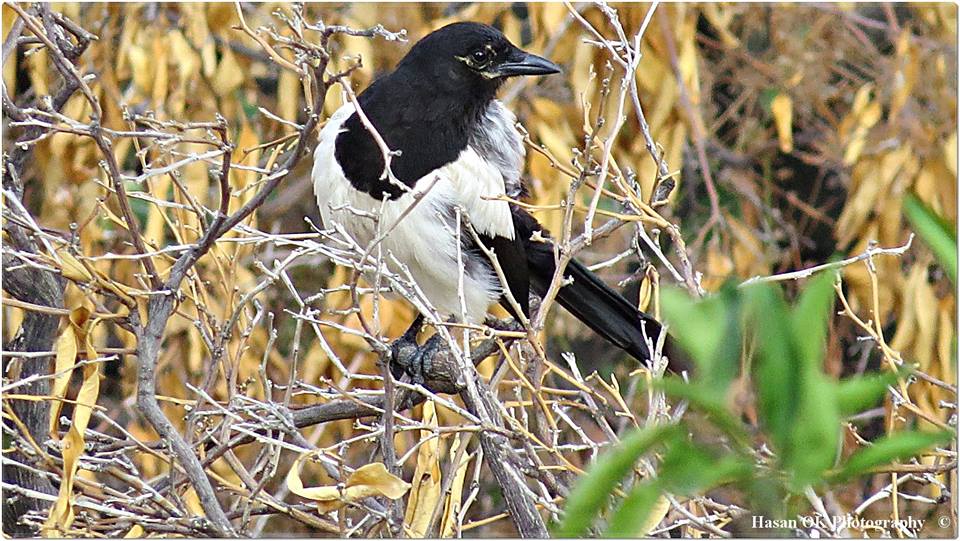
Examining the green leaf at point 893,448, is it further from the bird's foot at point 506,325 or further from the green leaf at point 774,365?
the bird's foot at point 506,325

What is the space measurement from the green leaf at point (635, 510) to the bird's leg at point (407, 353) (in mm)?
1745

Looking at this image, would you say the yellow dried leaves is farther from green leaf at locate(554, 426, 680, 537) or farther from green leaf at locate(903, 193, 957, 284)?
green leaf at locate(903, 193, 957, 284)

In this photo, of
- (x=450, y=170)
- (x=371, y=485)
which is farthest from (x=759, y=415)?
(x=450, y=170)

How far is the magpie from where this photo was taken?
2.34m

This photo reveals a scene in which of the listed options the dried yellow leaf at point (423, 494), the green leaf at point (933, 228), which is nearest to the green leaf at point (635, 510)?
the green leaf at point (933, 228)

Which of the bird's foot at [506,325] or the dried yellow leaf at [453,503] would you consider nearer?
the dried yellow leaf at [453,503]

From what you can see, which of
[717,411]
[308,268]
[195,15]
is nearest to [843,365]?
[308,268]

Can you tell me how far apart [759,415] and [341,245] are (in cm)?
134

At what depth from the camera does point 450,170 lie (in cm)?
237

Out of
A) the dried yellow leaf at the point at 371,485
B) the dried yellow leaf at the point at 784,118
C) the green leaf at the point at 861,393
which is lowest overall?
the dried yellow leaf at the point at 784,118

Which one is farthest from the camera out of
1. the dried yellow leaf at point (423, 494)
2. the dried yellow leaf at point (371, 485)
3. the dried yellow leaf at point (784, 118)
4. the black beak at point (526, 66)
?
the dried yellow leaf at point (784, 118)

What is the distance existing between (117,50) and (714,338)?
3165 mm

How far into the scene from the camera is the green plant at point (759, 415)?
1.56 ft

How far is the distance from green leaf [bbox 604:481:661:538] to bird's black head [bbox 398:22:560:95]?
6.50 feet
